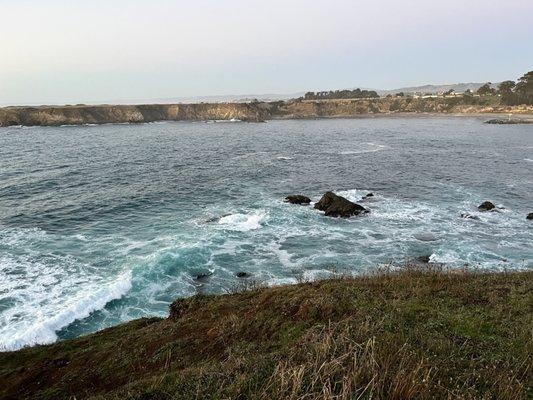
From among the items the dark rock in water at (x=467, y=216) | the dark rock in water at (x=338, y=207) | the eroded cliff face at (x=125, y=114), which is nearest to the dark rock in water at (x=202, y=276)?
the dark rock in water at (x=338, y=207)

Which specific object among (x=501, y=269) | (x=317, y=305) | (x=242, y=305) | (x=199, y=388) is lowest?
(x=501, y=269)

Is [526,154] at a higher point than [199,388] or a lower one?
lower

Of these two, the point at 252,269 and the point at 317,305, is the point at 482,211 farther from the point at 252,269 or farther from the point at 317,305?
the point at 317,305

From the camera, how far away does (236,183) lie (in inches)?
1789

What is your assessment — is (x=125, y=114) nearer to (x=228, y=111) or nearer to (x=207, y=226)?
(x=228, y=111)

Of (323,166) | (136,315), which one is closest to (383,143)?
(323,166)

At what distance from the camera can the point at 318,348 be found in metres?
6.60

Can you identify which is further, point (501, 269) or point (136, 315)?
point (501, 269)

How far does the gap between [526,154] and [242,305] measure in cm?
6651

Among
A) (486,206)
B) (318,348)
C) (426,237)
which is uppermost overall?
(318,348)

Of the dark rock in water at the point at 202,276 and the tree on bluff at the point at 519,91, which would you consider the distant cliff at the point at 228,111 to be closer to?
the tree on bluff at the point at 519,91

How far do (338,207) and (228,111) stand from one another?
5432 inches

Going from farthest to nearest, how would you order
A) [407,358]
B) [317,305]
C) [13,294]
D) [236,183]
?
[236,183] → [13,294] → [317,305] → [407,358]

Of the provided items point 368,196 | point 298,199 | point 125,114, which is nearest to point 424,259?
point 298,199
